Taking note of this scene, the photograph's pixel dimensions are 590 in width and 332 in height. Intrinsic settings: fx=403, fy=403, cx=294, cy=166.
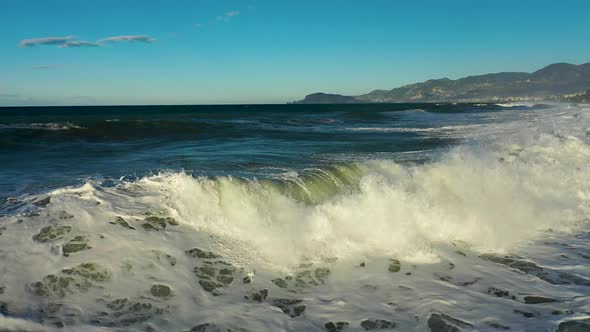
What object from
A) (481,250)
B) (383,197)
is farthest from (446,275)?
(383,197)

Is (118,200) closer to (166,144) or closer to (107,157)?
(107,157)

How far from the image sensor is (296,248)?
273 inches

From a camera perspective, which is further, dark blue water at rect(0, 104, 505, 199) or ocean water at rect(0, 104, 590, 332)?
dark blue water at rect(0, 104, 505, 199)

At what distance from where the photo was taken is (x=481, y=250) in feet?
24.6

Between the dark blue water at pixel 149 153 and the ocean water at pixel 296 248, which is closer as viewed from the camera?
the ocean water at pixel 296 248

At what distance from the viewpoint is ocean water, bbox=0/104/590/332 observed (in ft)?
16.3

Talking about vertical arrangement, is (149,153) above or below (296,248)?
above

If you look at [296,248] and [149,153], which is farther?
[149,153]

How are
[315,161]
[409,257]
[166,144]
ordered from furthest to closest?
[166,144], [315,161], [409,257]

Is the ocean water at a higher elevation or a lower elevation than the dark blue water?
lower

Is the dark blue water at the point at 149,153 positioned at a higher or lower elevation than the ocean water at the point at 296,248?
higher

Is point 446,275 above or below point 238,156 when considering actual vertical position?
below

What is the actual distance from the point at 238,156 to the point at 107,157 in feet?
16.3

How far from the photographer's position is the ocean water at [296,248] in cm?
498
